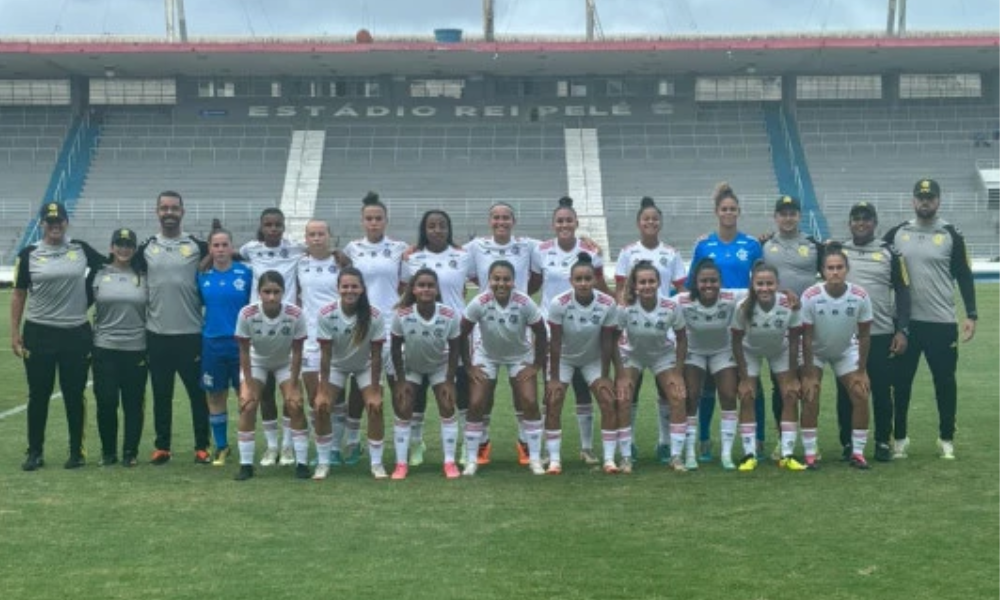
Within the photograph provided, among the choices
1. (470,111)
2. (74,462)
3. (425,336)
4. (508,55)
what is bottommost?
(74,462)

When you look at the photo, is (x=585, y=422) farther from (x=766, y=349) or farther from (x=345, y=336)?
(x=345, y=336)

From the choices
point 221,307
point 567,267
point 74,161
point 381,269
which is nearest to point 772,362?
point 567,267

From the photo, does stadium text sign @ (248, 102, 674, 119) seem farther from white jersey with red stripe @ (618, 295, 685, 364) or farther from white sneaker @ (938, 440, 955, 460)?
white jersey with red stripe @ (618, 295, 685, 364)

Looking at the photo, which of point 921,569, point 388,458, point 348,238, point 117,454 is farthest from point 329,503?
point 348,238

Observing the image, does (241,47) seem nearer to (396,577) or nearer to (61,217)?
(61,217)

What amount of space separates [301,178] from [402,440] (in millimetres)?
36291

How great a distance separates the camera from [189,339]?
413 inches

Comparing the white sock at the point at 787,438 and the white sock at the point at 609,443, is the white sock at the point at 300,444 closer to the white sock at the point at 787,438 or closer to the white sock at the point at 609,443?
the white sock at the point at 609,443

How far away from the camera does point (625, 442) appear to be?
402 inches

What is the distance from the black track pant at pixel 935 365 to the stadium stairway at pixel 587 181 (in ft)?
100

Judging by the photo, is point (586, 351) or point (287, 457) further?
point (287, 457)

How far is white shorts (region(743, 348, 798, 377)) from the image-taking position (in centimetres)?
1033

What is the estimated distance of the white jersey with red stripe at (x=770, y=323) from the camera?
33.2ft

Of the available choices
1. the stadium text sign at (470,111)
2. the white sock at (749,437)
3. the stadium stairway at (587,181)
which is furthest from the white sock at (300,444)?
the stadium text sign at (470,111)
